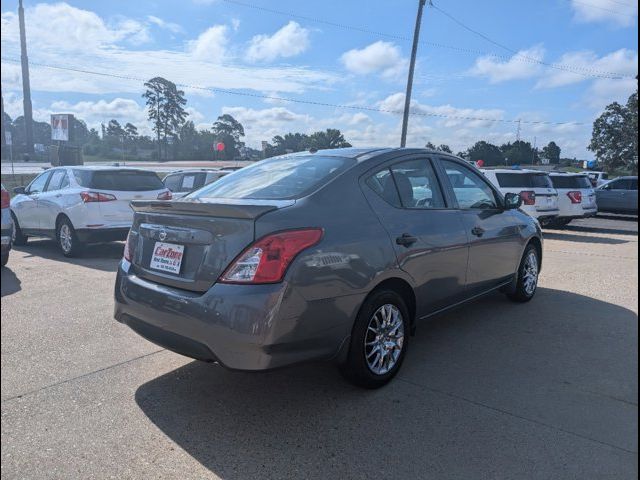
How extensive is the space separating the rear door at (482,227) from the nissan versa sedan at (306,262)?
48mm

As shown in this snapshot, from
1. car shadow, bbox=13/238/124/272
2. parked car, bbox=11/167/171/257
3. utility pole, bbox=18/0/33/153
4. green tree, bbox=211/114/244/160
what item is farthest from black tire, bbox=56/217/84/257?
green tree, bbox=211/114/244/160

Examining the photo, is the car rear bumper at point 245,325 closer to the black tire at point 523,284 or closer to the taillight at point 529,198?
the black tire at point 523,284

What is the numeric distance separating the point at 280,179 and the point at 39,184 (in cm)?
723

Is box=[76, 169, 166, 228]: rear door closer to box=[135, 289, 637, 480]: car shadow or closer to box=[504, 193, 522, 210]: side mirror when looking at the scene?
box=[135, 289, 637, 480]: car shadow

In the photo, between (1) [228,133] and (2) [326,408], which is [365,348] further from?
(1) [228,133]

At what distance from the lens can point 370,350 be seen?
3.41m

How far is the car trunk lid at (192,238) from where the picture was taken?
9.43ft

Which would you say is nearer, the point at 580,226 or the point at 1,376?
the point at 1,376

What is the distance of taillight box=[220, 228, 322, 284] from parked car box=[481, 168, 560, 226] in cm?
1117

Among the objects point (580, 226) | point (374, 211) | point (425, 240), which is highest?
point (374, 211)

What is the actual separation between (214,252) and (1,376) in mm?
1214

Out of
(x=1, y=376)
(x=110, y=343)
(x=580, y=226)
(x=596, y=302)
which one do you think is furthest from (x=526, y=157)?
(x=1, y=376)

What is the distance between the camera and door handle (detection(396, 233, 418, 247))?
11.6 feet

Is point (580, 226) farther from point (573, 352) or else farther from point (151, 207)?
point (151, 207)
